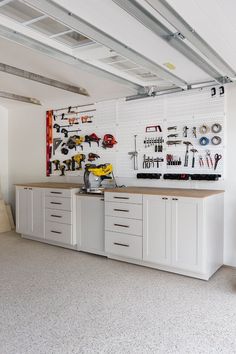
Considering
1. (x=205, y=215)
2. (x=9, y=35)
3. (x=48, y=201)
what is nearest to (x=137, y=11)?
(x=9, y=35)

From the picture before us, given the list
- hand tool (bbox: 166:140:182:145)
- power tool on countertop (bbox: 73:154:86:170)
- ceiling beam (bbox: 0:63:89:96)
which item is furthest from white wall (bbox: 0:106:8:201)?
hand tool (bbox: 166:140:182:145)

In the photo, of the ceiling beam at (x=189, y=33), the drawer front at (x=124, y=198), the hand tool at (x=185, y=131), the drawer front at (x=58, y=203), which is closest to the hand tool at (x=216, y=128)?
the hand tool at (x=185, y=131)

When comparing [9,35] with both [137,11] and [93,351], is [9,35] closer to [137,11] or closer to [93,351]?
[137,11]

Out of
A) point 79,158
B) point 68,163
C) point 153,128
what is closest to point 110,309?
point 153,128

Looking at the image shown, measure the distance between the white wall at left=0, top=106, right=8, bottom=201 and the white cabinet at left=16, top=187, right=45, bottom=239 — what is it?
4.37ft

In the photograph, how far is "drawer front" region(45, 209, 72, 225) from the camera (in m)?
4.46

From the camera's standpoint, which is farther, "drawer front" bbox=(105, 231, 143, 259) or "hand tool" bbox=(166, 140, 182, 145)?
"hand tool" bbox=(166, 140, 182, 145)

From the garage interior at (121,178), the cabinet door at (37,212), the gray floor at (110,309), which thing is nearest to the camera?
the gray floor at (110,309)

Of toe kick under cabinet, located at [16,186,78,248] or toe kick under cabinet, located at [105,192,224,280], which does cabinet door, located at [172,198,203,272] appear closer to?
toe kick under cabinet, located at [105,192,224,280]

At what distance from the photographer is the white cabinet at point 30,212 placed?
4.86 meters

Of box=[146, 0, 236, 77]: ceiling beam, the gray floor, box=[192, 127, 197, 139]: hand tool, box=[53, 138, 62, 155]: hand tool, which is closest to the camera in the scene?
box=[146, 0, 236, 77]: ceiling beam

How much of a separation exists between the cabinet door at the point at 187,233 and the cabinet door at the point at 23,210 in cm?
274

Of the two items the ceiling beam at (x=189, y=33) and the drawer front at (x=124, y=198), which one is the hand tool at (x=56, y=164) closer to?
the drawer front at (x=124, y=198)

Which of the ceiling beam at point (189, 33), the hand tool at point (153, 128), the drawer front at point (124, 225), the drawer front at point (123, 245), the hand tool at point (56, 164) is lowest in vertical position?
the drawer front at point (123, 245)
